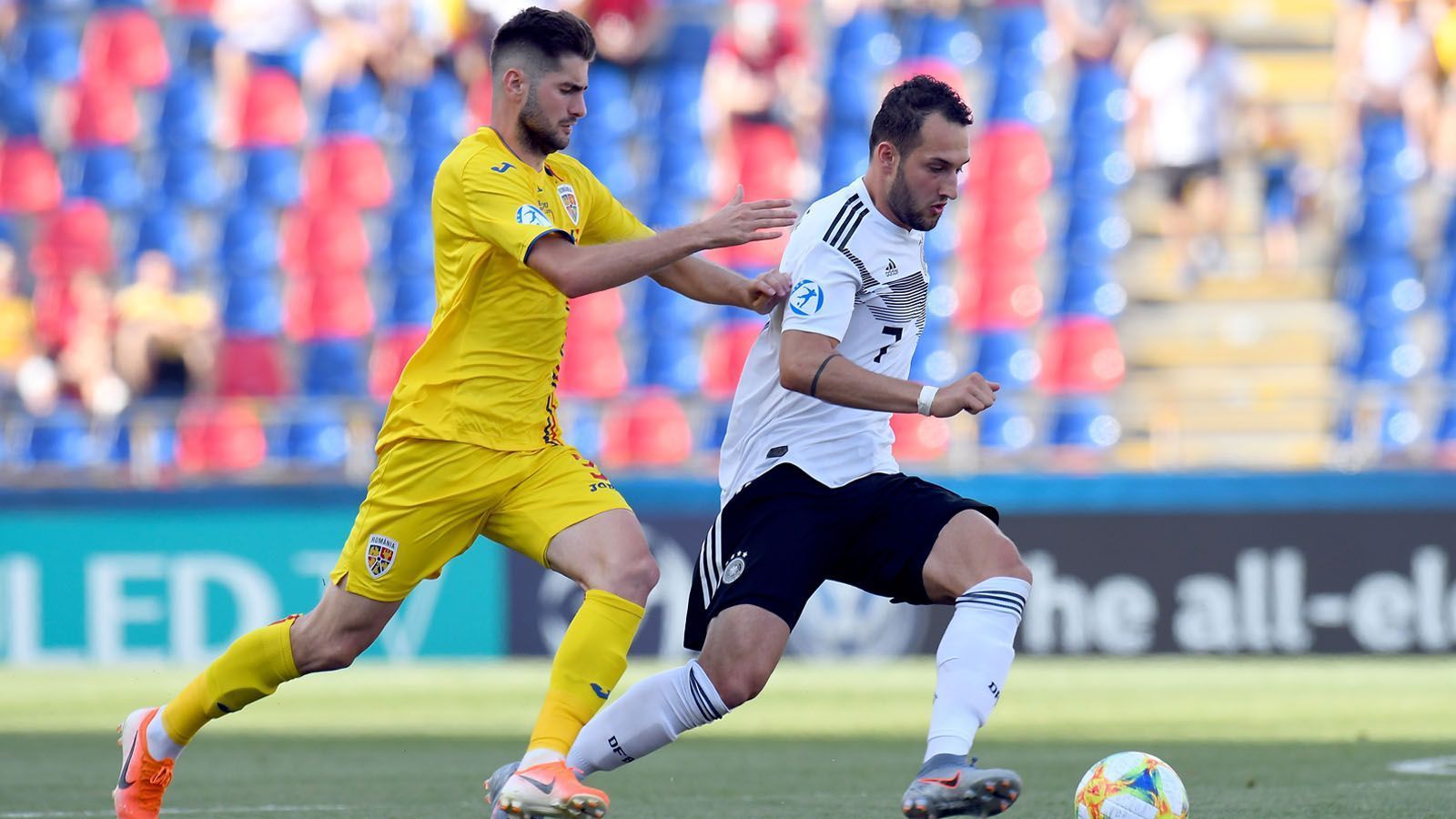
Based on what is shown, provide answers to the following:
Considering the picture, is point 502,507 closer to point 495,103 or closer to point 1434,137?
point 495,103

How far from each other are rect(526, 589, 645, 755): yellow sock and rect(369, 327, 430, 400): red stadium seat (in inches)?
417

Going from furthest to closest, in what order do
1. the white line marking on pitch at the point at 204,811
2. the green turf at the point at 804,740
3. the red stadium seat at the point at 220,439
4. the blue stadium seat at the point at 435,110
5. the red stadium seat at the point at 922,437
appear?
the blue stadium seat at the point at 435,110 → the red stadium seat at the point at 220,439 → the red stadium seat at the point at 922,437 → the green turf at the point at 804,740 → the white line marking on pitch at the point at 204,811

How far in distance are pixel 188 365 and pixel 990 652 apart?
1146 cm

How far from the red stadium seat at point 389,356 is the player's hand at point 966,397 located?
11.1 meters

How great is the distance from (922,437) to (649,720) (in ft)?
30.0

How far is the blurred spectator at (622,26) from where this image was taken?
17.6 m

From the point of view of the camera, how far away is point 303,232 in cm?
1741

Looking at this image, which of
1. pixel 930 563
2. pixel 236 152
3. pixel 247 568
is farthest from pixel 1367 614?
pixel 236 152

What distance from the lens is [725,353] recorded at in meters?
16.3

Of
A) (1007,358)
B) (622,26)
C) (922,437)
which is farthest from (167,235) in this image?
(1007,358)

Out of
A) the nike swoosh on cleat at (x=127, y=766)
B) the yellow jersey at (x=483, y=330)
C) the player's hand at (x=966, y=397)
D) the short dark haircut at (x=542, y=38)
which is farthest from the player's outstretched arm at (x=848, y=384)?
the nike swoosh on cleat at (x=127, y=766)

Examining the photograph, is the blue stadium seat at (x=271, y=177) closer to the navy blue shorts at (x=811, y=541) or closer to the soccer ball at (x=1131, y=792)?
the navy blue shorts at (x=811, y=541)

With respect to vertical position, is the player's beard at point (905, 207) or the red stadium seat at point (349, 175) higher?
the red stadium seat at point (349, 175)

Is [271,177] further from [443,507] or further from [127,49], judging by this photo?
[443,507]
